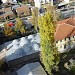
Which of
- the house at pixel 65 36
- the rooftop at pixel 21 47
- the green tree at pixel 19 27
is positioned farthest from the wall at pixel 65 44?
the green tree at pixel 19 27

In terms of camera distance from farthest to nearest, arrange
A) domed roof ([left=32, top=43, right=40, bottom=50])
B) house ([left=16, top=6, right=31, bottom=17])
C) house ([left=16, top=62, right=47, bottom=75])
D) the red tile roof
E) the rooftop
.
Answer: house ([left=16, top=6, right=31, bottom=17]), domed roof ([left=32, top=43, right=40, bottom=50]), the red tile roof, the rooftop, house ([left=16, top=62, right=47, bottom=75])

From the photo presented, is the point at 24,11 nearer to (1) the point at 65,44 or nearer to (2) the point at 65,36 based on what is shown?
(1) the point at 65,44

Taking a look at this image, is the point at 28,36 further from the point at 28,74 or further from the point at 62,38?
the point at 28,74

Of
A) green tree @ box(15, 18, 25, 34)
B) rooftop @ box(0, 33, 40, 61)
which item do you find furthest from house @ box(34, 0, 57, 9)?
rooftop @ box(0, 33, 40, 61)

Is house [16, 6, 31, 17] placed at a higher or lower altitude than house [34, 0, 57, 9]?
lower

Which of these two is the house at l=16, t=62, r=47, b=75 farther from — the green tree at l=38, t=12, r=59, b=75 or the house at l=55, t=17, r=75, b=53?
the house at l=55, t=17, r=75, b=53

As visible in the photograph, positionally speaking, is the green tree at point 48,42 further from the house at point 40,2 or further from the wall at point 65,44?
the house at point 40,2

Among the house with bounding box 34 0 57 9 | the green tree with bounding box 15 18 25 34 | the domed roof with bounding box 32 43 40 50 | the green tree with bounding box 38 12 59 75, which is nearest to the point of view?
the green tree with bounding box 38 12 59 75

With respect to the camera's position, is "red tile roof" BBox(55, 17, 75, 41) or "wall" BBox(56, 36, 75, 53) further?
"wall" BBox(56, 36, 75, 53)

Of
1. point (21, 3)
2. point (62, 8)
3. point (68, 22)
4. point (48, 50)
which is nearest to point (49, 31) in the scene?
point (48, 50)
